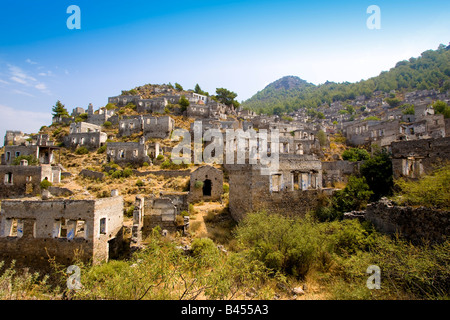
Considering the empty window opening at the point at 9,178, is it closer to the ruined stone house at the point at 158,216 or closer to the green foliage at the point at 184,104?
the ruined stone house at the point at 158,216

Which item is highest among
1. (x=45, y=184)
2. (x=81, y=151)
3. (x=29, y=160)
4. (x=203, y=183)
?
(x=81, y=151)

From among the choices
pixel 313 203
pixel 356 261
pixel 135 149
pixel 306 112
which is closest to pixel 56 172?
→ pixel 135 149

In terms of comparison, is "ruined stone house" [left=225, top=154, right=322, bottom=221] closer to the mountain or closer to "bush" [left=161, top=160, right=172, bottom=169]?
"bush" [left=161, top=160, right=172, bottom=169]

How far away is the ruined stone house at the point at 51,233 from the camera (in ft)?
36.8

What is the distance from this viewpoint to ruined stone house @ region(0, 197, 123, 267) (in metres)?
11.2

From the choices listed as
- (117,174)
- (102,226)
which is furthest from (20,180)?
(102,226)

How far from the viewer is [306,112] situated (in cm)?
10281

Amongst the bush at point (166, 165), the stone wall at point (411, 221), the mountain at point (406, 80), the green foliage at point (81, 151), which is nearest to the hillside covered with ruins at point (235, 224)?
the stone wall at point (411, 221)

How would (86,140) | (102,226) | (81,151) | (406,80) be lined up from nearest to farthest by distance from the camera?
(102,226), (81,151), (86,140), (406,80)

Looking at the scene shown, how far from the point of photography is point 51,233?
37.6ft

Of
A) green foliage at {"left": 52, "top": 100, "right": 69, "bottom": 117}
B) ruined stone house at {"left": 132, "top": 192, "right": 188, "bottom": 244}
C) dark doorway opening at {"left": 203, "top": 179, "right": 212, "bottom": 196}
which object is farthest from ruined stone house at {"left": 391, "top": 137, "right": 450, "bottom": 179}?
green foliage at {"left": 52, "top": 100, "right": 69, "bottom": 117}

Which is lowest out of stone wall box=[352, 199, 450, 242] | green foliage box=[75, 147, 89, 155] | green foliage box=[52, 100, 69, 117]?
stone wall box=[352, 199, 450, 242]

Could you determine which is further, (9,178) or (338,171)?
(338,171)

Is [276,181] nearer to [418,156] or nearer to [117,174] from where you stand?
[418,156]
